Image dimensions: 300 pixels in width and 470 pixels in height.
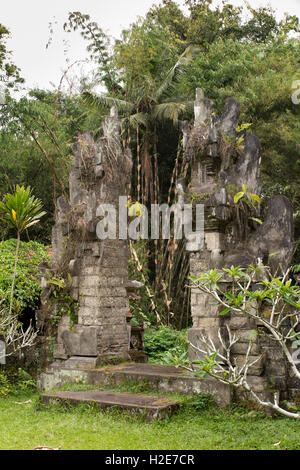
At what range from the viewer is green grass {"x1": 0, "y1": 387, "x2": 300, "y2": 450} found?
4.61 meters

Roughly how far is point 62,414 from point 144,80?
10672 mm

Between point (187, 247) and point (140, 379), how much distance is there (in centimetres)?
185

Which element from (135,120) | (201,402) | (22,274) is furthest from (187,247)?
(135,120)

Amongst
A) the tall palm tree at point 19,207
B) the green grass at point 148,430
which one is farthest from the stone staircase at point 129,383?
the tall palm tree at point 19,207

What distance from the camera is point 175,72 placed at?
1384cm

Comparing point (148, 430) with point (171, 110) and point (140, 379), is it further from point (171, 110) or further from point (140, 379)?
point (171, 110)

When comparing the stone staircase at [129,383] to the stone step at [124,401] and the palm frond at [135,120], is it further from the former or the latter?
the palm frond at [135,120]

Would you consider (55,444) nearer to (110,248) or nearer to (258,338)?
(258,338)

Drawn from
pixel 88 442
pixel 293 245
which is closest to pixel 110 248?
pixel 293 245

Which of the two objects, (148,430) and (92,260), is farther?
(92,260)

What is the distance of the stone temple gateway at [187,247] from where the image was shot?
5957 mm

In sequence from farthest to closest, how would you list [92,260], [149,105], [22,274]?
[149,105] → [22,274] → [92,260]

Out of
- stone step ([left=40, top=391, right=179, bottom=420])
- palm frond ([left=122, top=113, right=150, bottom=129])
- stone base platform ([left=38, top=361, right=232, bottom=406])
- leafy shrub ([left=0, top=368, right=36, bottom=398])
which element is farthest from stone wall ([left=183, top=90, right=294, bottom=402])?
palm frond ([left=122, top=113, right=150, bottom=129])
